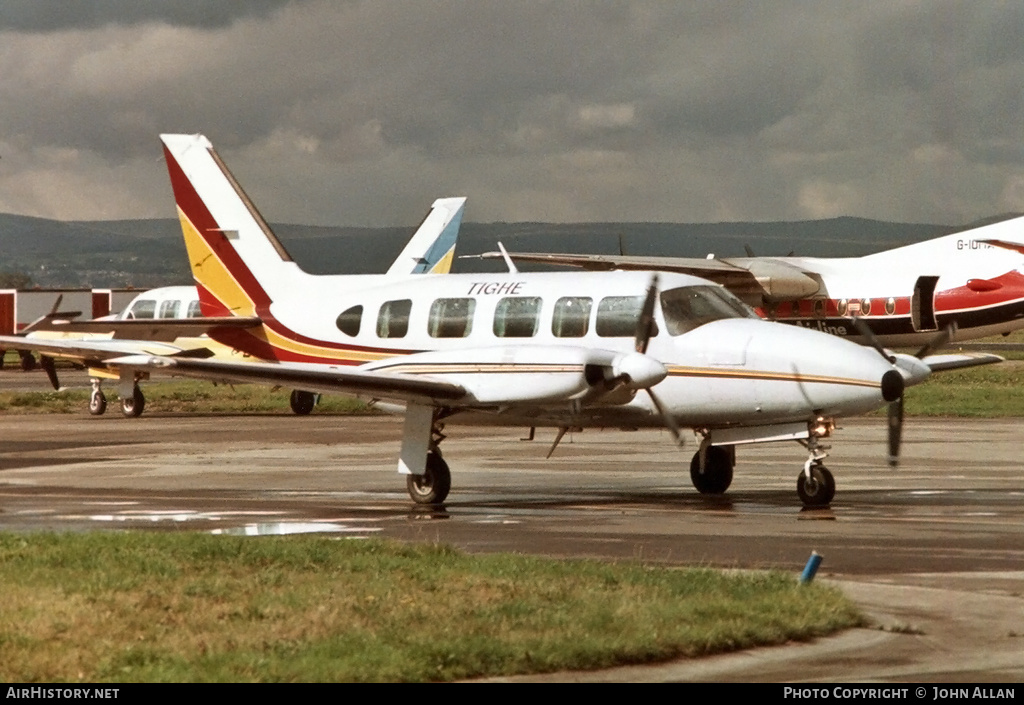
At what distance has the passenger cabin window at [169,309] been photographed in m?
44.2

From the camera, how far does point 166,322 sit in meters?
→ 29.2

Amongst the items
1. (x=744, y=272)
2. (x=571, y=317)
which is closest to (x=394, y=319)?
(x=571, y=317)

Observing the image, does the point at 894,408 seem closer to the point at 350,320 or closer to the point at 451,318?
the point at 451,318

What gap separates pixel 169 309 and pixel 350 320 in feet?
75.3

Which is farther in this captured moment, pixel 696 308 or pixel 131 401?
pixel 131 401

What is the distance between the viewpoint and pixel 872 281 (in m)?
48.4

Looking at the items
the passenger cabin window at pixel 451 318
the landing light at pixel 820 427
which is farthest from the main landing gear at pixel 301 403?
the landing light at pixel 820 427

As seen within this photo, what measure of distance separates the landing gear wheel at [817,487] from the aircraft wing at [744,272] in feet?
100

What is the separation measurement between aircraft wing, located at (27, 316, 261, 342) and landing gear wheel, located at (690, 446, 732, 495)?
7277mm

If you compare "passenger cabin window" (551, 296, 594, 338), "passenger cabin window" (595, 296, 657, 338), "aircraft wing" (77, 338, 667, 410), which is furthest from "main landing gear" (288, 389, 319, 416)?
"passenger cabin window" (595, 296, 657, 338)

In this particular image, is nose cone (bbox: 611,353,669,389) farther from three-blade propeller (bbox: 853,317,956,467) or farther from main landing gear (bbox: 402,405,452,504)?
main landing gear (bbox: 402,405,452,504)

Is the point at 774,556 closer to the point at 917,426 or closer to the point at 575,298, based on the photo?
the point at 575,298

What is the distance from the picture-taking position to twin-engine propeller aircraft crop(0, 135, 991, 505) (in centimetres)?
1942
